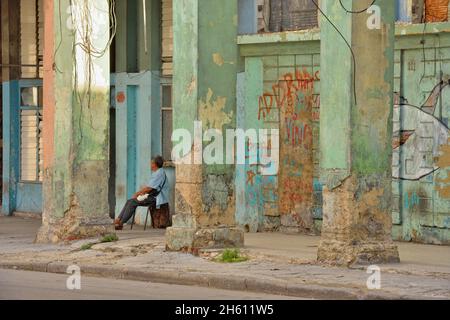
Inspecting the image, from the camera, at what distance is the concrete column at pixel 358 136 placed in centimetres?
1542

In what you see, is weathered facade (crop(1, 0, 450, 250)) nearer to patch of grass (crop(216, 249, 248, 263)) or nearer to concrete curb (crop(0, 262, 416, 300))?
patch of grass (crop(216, 249, 248, 263))

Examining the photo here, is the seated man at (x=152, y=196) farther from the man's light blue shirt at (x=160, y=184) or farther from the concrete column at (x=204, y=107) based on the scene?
the concrete column at (x=204, y=107)

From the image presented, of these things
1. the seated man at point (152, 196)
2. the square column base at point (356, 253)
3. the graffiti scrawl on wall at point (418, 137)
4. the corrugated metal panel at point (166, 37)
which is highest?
the corrugated metal panel at point (166, 37)

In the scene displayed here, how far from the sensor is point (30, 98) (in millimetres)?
25734

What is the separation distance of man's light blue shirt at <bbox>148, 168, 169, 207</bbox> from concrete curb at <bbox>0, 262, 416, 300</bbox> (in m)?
4.88

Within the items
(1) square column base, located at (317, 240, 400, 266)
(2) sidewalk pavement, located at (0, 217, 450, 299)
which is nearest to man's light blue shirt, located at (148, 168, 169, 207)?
(2) sidewalk pavement, located at (0, 217, 450, 299)

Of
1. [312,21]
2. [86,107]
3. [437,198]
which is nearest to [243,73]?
[312,21]

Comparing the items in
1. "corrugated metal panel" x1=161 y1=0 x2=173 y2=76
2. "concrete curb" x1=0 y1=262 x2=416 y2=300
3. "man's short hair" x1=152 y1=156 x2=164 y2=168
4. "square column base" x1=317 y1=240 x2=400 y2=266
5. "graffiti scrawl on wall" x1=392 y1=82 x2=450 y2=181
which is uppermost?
"corrugated metal panel" x1=161 y1=0 x2=173 y2=76

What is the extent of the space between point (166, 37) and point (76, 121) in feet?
13.2

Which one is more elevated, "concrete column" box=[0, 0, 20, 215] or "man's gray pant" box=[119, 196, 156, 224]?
"concrete column" box=[0, 0, 20, 215]

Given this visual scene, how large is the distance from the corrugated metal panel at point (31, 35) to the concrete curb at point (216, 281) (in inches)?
354

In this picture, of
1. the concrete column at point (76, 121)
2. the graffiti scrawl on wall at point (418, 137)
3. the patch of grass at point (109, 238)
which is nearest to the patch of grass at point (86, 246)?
the patch of grass at point (109, 238)

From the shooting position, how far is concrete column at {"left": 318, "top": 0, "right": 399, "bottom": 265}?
15.4m
